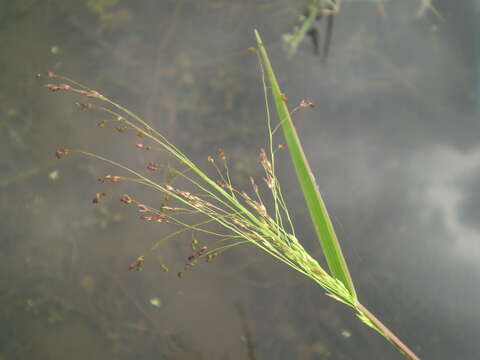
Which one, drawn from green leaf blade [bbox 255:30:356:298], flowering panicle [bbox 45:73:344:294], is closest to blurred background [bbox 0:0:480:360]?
flowering panicle [bbox 45:73:344:294]

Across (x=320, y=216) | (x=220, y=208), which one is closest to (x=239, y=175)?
(x=220, y=208)

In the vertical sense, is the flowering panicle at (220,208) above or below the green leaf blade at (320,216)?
below

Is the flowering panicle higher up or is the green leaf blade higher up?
the green leaf blade

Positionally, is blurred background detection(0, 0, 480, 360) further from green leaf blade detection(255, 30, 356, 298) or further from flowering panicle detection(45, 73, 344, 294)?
green leaf blade detection(255, 30, 356, 298)

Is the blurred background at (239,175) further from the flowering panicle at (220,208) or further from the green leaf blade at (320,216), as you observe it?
the green leaf blade at (320,216)

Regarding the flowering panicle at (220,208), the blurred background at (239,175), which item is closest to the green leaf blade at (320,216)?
the flowering panicle at (220,208)

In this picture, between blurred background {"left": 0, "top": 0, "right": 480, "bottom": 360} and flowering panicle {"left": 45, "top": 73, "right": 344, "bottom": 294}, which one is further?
blurred background {"left": 0, "top": 0, "right": 480, "bottom": 360}

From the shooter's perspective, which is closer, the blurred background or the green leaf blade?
the green leaf blade

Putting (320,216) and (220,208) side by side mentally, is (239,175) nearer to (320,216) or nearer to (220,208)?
(220,208)
